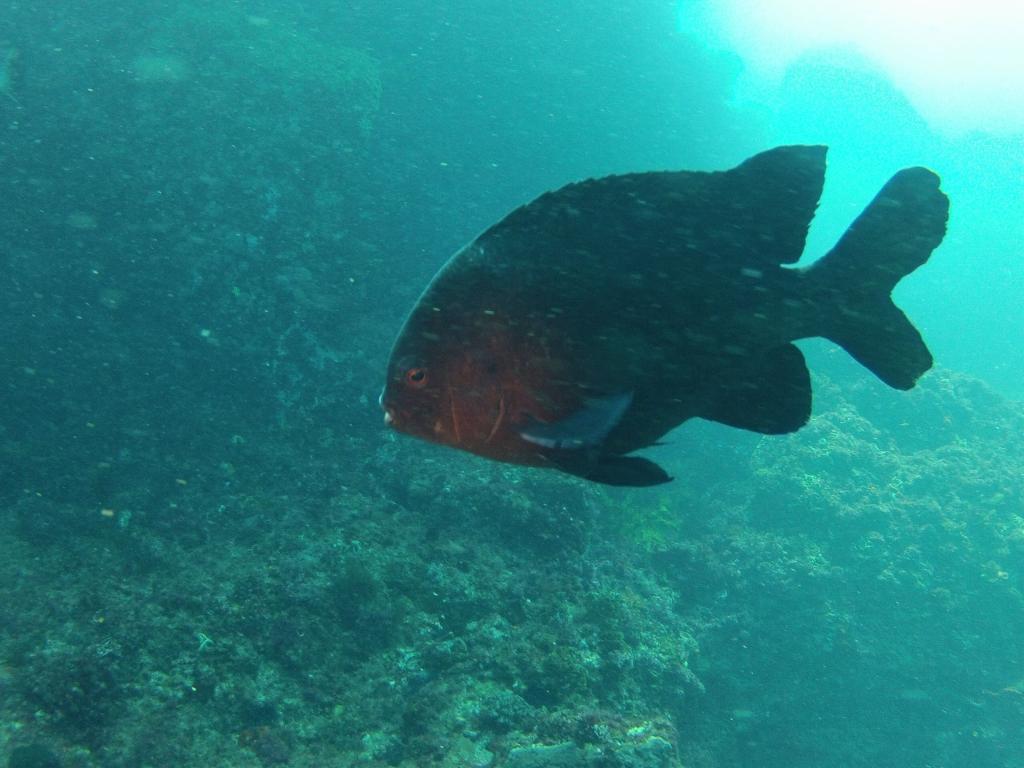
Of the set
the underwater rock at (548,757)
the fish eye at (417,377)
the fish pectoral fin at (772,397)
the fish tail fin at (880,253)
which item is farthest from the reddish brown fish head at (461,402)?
the underwater rock at (548,757)

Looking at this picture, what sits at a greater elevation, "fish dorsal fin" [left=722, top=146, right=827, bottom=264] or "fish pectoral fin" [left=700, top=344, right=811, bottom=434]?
"fish dorsal fin" [left=722, top=146, right=827, bottom=264]

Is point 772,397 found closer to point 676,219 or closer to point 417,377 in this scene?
point 676,219

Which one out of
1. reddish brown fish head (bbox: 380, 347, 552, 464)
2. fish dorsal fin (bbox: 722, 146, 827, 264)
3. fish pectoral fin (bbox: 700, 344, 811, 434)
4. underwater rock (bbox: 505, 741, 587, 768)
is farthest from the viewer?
underwater rock (bbox: 505, 741, 587, 768)

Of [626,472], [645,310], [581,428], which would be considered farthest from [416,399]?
[645,310]

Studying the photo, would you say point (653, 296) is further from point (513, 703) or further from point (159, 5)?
point (159, 5)

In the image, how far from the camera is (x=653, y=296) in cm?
174

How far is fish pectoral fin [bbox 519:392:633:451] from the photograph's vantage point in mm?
1354

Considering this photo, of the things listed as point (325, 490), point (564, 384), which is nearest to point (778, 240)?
point (564, 384)

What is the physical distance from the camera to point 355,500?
8891 millimetres

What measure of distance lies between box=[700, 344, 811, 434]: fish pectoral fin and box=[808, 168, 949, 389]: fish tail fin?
19 cm

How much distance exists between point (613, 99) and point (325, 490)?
2356 cm

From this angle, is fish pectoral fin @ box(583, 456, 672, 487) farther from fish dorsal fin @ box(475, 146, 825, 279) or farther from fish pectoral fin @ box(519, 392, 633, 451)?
fish dorsal fin @ box(475, 146, 825, 279)

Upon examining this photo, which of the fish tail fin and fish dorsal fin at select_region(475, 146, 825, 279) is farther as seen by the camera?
the fish tail fin

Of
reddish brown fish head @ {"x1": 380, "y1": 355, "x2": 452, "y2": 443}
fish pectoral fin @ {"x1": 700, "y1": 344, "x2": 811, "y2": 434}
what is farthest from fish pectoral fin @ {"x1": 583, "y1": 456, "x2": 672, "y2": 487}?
fish pectoral fin @ {"x1": 700, "y1": 344, "x2": 811, "y2": 434}
